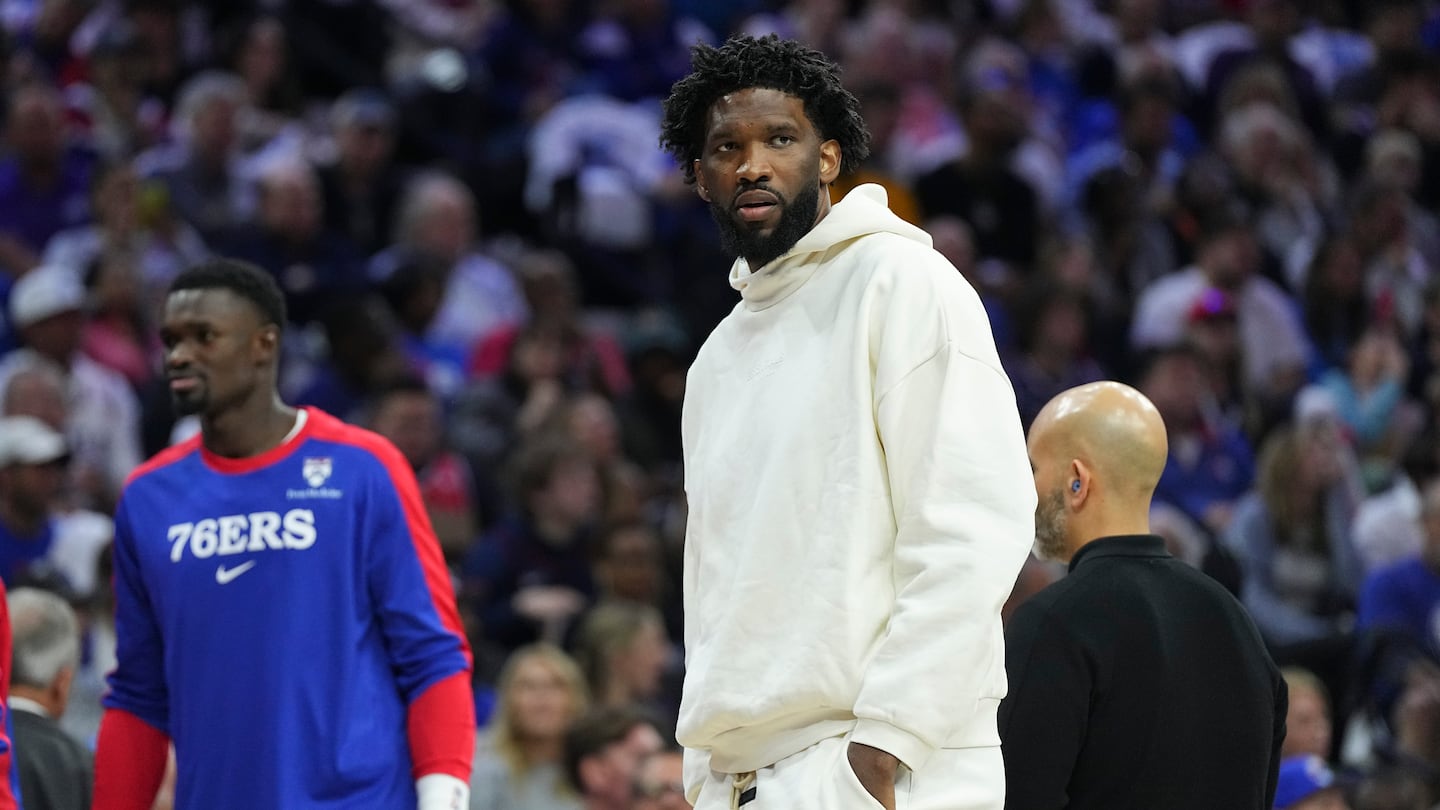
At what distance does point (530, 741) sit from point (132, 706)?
2.84 metres

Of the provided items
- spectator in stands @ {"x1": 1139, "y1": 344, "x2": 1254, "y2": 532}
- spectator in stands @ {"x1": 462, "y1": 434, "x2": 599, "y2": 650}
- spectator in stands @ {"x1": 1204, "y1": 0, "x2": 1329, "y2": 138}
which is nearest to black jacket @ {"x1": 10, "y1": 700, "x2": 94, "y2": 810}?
spectator in stands @ {"x1": 462, "y1": 434, "x2": 599, "y2": 650}

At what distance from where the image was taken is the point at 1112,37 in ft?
48.3

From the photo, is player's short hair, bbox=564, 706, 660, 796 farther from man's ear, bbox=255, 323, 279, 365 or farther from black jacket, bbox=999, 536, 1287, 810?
black jacket, bbox=999, 536, 1287, 810

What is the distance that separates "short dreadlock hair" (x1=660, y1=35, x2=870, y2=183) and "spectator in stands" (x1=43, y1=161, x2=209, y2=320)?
647cm

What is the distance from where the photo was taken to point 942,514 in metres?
3.12

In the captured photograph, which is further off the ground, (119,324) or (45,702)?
(119,324)

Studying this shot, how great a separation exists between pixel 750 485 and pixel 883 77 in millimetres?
9863

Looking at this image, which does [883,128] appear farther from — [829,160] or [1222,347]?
[829,160]

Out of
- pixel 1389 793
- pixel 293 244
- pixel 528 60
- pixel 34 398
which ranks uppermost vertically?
pixel 528 60

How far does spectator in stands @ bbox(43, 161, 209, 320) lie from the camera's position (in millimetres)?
9633

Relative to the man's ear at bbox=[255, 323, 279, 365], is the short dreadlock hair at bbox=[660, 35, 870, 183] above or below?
above

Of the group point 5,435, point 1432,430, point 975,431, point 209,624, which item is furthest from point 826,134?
point 1432,430

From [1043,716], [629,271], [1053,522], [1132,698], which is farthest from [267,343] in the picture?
[629,271]

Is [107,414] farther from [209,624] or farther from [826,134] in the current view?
[826,134]
